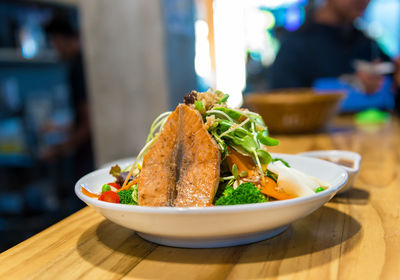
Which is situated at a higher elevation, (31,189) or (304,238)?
(304,238)

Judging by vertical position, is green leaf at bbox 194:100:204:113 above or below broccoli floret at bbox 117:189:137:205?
above

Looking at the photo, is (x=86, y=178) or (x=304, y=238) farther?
(x=86, y=178)

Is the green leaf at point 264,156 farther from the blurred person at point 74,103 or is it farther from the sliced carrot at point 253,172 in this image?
the blurred person at point 74,103

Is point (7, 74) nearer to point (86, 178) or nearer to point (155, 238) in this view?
point (86, 178)

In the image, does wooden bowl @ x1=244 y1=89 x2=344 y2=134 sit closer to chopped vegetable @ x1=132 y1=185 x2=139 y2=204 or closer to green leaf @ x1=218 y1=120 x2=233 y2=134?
green leaf @ x1=218 y1=120 x2=233 y2=134

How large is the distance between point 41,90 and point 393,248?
17.7 ft

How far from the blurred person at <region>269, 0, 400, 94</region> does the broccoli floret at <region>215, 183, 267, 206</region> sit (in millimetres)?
4087

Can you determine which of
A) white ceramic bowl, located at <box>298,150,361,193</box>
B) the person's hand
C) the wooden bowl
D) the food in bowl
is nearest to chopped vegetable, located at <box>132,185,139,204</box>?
the food in bowl

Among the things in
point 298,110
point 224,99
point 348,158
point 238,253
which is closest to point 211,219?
point 238,253

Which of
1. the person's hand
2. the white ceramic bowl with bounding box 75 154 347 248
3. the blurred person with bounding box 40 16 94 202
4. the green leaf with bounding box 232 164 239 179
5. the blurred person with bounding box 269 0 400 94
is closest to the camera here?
the white ceramic bowl with bounding box 75 154 347 248

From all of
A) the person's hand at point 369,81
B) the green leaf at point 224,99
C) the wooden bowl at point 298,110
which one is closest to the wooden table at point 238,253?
the green leaf at point 224,99

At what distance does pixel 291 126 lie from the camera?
293 centimetres

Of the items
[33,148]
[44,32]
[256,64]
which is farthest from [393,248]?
[256,64]

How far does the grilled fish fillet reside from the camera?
0.94 meters
